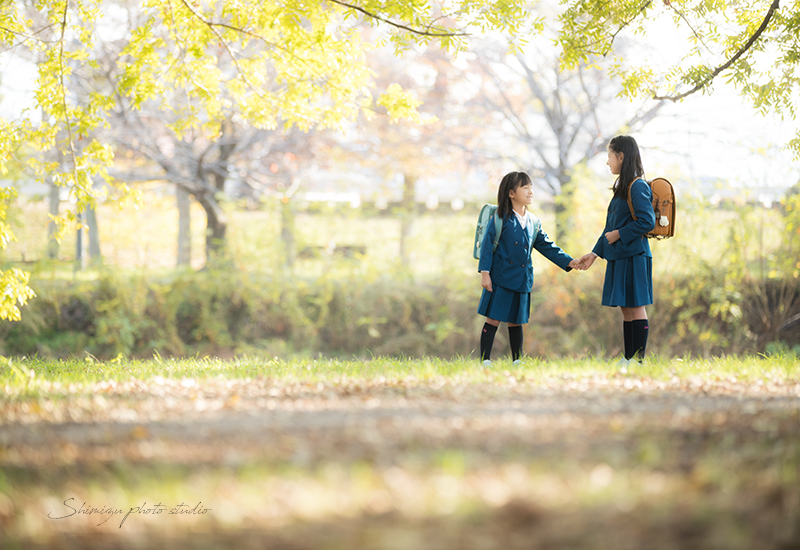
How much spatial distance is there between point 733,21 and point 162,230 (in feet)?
58.1

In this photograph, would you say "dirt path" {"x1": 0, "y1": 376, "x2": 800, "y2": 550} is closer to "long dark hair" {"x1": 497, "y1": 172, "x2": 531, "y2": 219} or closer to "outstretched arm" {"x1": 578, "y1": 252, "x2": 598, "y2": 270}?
"outstretched arm" {"x1": 578, "y1": 252, "x2": 598, "y2": 270}

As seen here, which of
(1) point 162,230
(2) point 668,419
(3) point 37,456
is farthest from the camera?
(1) point 162,230

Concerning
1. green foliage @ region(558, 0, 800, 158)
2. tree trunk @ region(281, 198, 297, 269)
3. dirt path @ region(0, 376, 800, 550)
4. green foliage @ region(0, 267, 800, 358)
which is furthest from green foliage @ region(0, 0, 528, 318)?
green foliage @ region(0, 267, 800, 358)

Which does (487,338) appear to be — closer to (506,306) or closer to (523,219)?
(506,306)

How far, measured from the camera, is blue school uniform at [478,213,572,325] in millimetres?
5246

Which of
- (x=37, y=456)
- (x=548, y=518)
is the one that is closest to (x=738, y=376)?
(x=548, y=518)

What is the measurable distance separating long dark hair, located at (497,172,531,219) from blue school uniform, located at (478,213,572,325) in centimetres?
7

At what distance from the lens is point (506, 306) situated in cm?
527

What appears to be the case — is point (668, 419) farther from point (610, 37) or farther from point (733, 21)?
point (733, 21)

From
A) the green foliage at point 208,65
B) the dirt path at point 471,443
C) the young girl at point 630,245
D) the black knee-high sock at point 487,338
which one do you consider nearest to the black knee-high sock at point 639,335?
the young girl at point 630,245

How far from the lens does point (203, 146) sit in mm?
13891

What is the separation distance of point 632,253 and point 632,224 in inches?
9.5

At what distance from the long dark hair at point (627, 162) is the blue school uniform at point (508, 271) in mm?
851

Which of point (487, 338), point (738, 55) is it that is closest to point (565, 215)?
point (738, 55)
